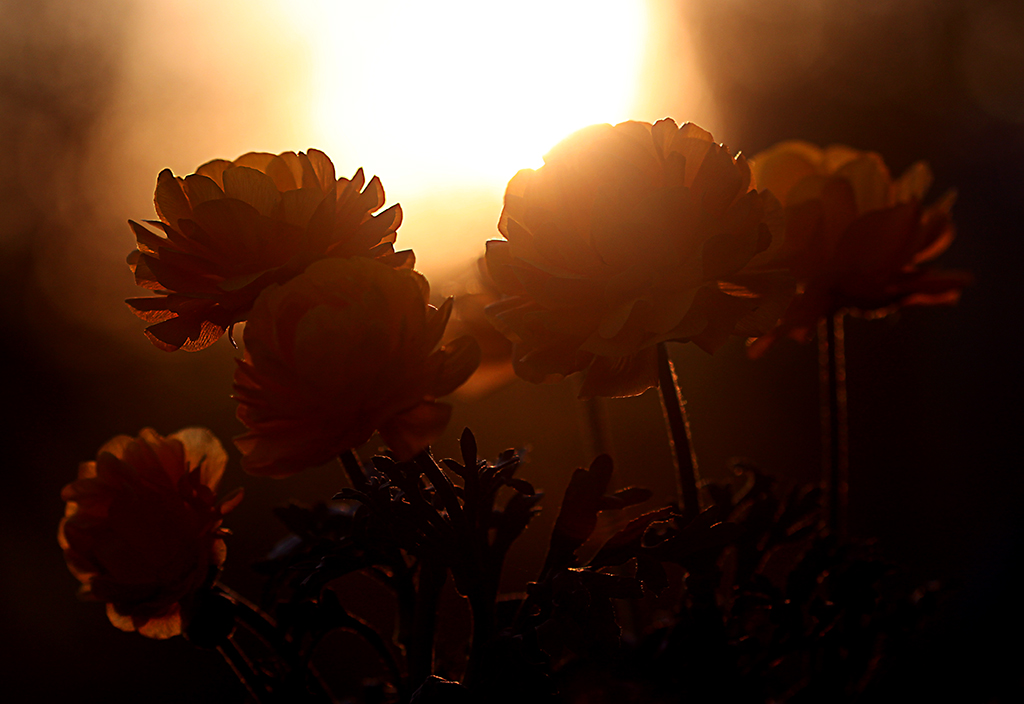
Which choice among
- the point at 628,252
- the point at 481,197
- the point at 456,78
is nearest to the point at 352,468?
the point at 628,252

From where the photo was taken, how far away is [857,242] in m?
0.63

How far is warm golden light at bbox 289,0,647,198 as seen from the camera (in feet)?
4.17

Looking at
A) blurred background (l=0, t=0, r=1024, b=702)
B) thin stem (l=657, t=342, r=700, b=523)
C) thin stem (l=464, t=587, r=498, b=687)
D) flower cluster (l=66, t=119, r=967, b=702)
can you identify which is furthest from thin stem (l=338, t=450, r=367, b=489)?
blurred background (l=0, t=0, r=1024, b=702)

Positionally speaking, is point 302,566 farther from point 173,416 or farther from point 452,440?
point 173,416

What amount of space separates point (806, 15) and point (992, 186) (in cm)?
96

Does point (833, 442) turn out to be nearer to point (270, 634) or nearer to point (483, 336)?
point (483, 336)

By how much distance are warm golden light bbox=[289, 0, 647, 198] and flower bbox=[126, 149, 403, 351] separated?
2.00 feet

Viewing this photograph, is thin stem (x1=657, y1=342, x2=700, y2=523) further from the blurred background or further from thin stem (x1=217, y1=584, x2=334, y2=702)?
the blurred background

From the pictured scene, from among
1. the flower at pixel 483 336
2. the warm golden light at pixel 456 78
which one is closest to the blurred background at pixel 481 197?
the warm golden light at pixel 456 78

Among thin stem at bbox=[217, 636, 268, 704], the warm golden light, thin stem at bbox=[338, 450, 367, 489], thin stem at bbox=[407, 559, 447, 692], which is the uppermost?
the warm golden light

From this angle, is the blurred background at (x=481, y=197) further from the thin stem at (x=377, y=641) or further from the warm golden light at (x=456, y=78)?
the thin stem at (x=377, y=641)

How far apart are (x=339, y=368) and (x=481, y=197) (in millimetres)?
1244

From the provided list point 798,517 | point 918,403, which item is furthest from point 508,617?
point 918,403

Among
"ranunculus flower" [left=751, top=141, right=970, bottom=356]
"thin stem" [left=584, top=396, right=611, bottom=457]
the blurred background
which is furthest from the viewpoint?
the blurred background
